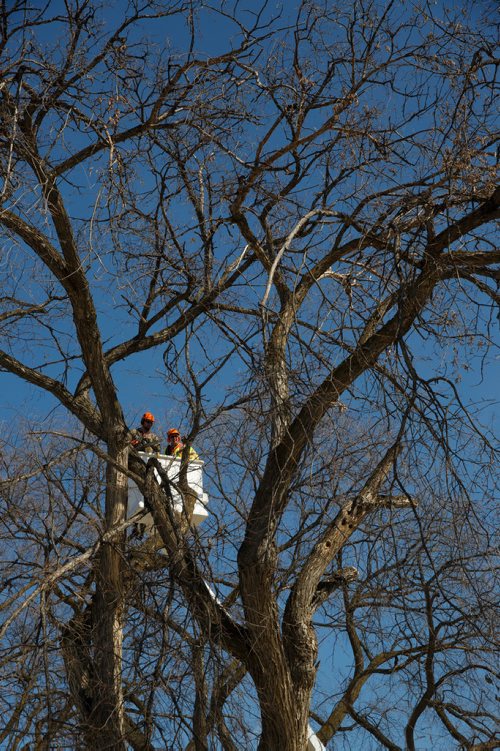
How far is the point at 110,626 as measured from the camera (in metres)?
7.18

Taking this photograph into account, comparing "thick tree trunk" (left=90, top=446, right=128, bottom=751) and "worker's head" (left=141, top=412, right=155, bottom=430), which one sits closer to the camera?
"thick tree trunk" (left=90, top=446, right=128, bottom=751)

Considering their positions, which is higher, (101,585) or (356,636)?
(356,636)

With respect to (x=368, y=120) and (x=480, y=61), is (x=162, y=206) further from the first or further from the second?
(x=480, y=61)

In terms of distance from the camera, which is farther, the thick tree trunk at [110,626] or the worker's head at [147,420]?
the worker's head at [147,420]

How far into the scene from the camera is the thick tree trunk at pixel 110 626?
6520 millimetres

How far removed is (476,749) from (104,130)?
272 inches

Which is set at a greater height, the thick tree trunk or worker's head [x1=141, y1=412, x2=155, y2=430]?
worker's head [x1=141, y1=412, x2=155, y2=430]

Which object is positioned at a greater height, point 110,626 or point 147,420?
point 147,420

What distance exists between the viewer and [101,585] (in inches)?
290

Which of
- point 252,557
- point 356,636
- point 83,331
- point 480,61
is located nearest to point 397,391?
point 252,557

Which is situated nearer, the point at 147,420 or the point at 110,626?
the point at 110,626

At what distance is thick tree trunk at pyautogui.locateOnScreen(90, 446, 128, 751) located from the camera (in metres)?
6.52

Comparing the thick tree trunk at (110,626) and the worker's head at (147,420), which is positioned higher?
the worker's head at (147,420)

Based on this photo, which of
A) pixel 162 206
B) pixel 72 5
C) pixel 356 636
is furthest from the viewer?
pixel 356 636
